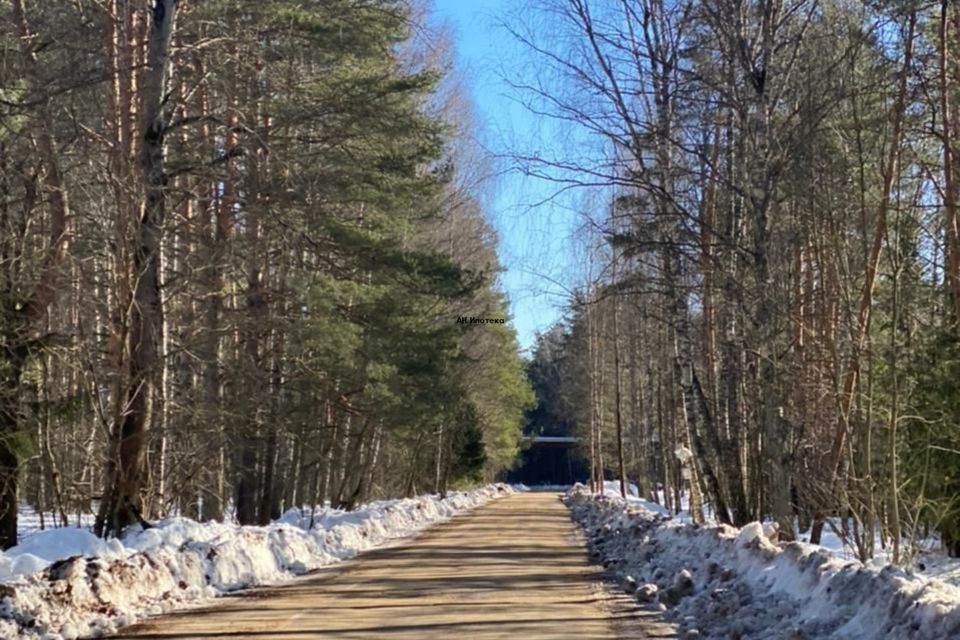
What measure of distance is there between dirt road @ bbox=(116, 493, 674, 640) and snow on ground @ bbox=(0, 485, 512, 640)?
0.45m

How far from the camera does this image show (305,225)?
18.5 metres

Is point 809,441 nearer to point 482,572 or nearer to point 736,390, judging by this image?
point 736,390

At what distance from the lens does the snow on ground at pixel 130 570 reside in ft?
28.5

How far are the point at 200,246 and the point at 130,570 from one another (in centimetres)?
789

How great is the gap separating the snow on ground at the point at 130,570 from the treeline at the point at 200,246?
152 centimetres

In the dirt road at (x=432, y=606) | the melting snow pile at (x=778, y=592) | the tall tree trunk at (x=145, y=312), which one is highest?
the tall tree trunk at (x=145, y=312)

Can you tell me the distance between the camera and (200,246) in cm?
1731

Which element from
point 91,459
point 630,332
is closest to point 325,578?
point 91,459

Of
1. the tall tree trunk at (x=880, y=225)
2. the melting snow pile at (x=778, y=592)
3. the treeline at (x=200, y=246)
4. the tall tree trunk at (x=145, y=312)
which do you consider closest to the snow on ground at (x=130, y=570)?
the tall tree trunk at (x=145, y=312)

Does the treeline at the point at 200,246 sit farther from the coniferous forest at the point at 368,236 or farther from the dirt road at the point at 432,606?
the dirt road at the point at 432,606

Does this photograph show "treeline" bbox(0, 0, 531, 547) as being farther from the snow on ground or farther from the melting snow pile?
the melting snow pile

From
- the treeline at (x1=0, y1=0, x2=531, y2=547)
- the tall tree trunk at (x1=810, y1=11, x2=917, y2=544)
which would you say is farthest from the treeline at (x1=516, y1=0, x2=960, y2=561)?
the treeline at (x1=0, y1=0, x2=531, y2=547)

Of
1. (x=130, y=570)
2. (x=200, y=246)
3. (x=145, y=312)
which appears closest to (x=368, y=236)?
(x=200, y=246)

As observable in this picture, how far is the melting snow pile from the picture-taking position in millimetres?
6585
